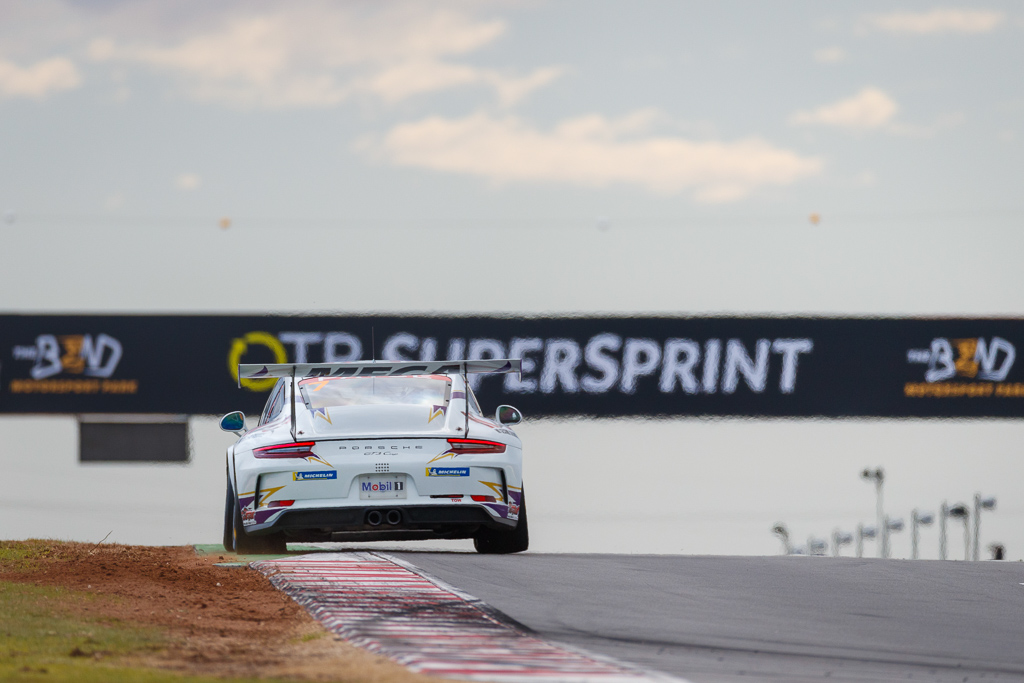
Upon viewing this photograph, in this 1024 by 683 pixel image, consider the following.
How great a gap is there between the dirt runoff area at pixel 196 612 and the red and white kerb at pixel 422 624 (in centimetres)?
14

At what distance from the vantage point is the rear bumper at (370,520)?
35.6 ft

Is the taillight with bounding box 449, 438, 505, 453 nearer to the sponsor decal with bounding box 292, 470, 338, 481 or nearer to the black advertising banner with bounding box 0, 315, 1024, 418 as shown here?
the sponsor decal with bounding box 292, 470, 338, 481

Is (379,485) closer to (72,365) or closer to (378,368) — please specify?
(378,368)

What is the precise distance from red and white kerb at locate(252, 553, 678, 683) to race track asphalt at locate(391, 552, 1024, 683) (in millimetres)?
255

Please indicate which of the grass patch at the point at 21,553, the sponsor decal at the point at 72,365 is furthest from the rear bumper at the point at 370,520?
the sponsor decal at the point at 72,365

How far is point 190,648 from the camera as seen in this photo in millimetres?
7684

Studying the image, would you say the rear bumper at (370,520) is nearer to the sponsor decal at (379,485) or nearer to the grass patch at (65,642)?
the sponsor decal at (379,485)

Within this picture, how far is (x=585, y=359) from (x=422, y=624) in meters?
19.0

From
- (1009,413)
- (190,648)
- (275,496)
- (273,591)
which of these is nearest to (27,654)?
(190,648)

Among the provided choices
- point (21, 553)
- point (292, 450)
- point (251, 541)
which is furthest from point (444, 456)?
point (21, 553)

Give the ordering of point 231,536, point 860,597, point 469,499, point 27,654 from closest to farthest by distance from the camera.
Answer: point 27,654, point 860,597, point 469,499, point 231,536

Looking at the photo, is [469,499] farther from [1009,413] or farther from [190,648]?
[1009,413]

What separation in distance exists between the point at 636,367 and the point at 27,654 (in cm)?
2067

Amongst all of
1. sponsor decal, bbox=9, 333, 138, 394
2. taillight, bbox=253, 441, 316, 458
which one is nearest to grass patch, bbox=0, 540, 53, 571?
taillight, bbox=253, 441, 316, 458
